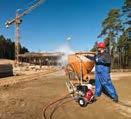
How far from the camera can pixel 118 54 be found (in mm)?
94688

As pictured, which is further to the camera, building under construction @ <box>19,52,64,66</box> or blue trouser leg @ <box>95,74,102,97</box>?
building under construction @ <box>19,52,64,66</box>

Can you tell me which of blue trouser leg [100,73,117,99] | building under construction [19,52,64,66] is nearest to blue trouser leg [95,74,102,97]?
blue trouser leg [100,73,117,99]

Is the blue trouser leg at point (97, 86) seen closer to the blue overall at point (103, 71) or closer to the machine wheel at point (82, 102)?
the blue overall at point (103, 71)

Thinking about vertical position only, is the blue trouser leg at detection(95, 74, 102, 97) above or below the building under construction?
below

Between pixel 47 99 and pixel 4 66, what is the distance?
24145 mm

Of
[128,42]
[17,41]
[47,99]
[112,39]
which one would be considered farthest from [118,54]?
[47,99]

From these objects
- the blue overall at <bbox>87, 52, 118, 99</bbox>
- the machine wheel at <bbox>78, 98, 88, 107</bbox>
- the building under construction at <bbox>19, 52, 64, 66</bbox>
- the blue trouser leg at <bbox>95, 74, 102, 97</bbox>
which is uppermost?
the building under construction at <bbox>19, 52, 64, 66</bbox>

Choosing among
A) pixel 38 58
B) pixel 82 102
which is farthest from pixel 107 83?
pixel 38 58

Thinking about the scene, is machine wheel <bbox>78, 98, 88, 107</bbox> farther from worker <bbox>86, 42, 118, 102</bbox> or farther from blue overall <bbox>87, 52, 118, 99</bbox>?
blue overall <bbox>87, 52, 118, 99</bbox>

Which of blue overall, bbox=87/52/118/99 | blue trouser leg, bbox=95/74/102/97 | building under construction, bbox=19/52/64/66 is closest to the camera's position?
blue overall, bbox=87/52/118/99

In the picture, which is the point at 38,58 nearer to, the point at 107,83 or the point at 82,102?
the point at 82,102

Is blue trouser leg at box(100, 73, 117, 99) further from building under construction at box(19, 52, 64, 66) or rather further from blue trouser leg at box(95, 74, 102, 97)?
building under construction at box(19, 52, 64, 66)

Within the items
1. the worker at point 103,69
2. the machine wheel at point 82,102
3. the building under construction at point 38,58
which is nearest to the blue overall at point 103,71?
the worker at point 103,69

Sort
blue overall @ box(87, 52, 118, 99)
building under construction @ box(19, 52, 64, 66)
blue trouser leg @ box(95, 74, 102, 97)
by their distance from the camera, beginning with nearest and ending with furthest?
blue overall @ box(87, 52, 118, 99)
blue trouser leg @ box(95, 74, 102, 97)
building under construction @ box(19, 52, 64, 66)
